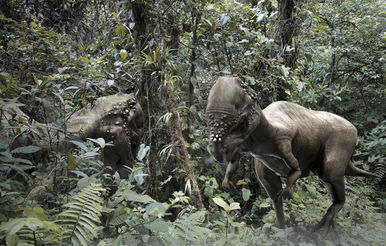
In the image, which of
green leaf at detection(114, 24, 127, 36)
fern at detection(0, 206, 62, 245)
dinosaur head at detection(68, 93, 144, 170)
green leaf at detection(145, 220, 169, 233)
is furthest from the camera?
green leaf at detection(114, 24, 127, 36)

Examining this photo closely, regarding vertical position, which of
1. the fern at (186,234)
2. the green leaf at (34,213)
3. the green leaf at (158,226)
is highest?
the green leaf at (34,213)

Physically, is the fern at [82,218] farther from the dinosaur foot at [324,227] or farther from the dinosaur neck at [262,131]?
the dinosaur foot at [324,227]

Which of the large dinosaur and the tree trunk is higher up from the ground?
the large dinosaur

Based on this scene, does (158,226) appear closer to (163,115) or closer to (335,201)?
(335,201)

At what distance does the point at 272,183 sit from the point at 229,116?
69cm

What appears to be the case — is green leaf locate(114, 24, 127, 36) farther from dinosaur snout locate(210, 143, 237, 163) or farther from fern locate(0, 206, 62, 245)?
fern locate(0, 206, 62, 245)

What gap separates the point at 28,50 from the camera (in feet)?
7.25

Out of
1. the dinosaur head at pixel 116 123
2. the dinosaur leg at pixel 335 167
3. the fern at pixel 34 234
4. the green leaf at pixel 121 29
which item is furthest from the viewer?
the green leaf at pixel 121 29

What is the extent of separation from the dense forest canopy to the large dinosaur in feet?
0.77

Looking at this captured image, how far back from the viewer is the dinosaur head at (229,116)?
47.3 inches

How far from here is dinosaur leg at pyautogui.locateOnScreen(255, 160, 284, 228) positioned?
166 centimetres

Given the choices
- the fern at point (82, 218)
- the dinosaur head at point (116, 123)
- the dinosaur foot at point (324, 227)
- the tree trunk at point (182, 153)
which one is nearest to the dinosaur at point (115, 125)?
the dinosaur head at point (116, 123)

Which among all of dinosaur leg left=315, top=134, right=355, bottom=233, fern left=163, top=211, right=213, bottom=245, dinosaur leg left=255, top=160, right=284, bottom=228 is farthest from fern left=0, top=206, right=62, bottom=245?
dinosaur leg left=315, top=134, right=355, bottom=233

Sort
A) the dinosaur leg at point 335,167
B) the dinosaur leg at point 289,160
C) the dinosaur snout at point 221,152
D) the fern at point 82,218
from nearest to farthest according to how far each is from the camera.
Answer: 1. the fern at point 82,218
2. the dinosaur snout at point 221,152
3. the dinosaur leg at point 289,160
4. the dinosaur leg at point 335,167
